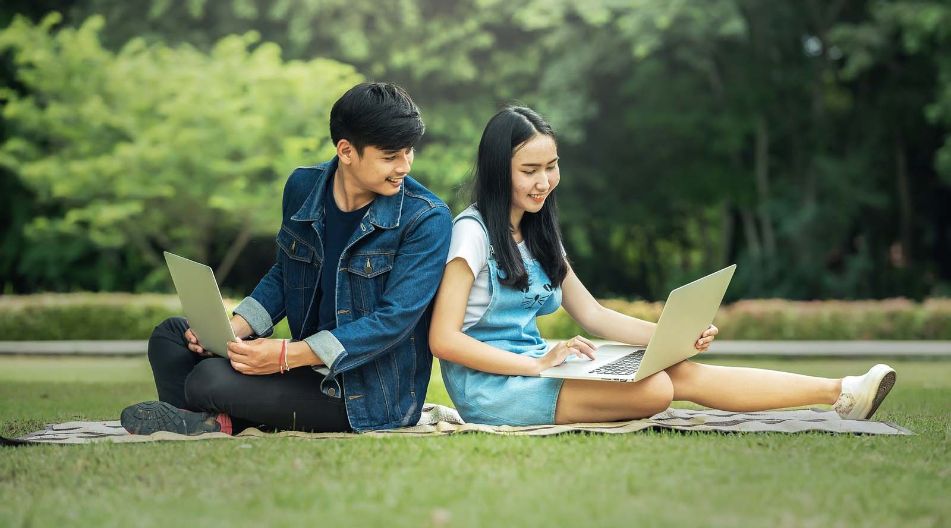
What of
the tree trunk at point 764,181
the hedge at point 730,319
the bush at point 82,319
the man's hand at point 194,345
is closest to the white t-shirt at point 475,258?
the man's hand at point 194,345

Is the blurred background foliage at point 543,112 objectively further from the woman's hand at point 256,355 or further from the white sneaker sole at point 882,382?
the white sneaker sole at point 882,382

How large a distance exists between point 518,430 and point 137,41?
15.7 meters

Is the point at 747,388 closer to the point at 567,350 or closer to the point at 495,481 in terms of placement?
the point at 567,350

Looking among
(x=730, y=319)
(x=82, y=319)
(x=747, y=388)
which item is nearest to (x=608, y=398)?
(x=747, y=388)

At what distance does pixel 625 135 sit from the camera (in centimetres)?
2345

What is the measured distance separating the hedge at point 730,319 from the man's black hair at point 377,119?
1066cm

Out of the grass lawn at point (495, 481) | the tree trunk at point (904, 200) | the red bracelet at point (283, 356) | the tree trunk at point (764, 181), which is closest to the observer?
the grass lawn at point (495, 481)

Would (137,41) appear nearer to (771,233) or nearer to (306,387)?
(771,233)

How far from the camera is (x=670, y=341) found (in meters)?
4.74

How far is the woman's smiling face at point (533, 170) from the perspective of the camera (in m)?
5.03

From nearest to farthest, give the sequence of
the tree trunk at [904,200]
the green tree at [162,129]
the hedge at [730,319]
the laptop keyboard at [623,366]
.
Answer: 1. the laptop keyboard at [623,366]
2. the hedge at [730,319]
3. the green tree at [162,129]
4. the tree trunk at [904,200]

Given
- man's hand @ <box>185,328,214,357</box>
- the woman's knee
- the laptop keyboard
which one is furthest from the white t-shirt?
man's hand @ <box>185,328,214,357</box>

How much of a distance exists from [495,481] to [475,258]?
1.33 m

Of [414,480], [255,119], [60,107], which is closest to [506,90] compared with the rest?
[255,119]
